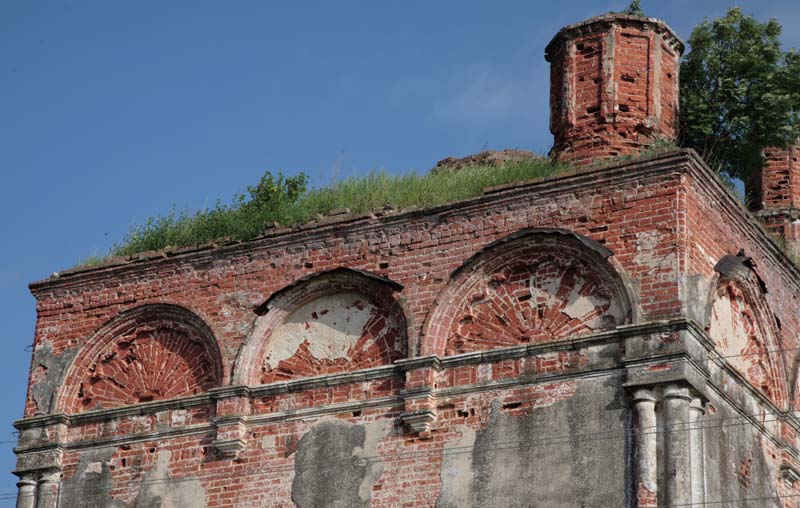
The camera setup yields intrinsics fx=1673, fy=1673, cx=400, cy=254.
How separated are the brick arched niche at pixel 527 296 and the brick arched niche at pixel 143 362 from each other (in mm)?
2695

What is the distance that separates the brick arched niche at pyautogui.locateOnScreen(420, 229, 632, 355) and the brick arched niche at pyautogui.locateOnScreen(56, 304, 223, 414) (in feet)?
8.84

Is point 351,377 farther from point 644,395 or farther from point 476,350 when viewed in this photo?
point 644,395

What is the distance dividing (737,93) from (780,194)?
5.24 ft

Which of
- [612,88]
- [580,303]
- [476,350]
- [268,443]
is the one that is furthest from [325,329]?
[612,88]

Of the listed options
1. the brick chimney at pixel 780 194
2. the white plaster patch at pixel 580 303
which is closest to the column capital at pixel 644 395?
the white plaster patch at pixel 580 303

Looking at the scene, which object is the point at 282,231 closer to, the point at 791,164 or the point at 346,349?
the point at 346,349

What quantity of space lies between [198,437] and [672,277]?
5.18m

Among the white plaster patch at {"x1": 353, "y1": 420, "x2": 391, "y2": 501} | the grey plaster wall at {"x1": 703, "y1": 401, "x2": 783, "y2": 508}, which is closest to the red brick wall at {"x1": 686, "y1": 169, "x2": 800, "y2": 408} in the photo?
the grey plaster wall at {"x1": 703, "y1": 401, "x2": 783, "y2": 508}

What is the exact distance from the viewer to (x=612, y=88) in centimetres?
1739

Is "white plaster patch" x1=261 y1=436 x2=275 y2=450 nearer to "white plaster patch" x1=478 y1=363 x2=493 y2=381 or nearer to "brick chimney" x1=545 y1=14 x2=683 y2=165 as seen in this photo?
"white plaster patch" x1=478 y1=363 x2=493 y2=381

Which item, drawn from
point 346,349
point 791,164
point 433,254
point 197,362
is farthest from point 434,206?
point 791,164

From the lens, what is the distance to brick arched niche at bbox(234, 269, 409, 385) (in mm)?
16797

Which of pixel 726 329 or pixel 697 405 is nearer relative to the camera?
pixel 697 405

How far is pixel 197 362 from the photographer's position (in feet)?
58.0
